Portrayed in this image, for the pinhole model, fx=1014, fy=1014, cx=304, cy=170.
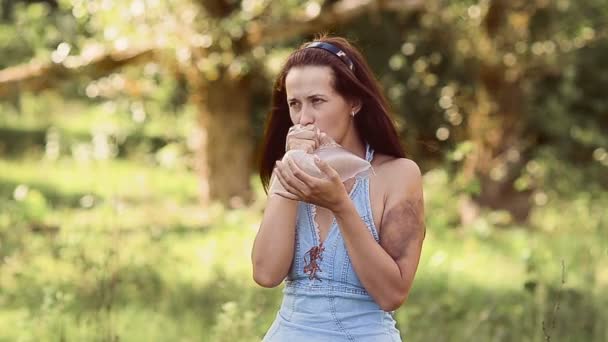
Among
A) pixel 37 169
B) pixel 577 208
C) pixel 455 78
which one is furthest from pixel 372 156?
pixel 37 169

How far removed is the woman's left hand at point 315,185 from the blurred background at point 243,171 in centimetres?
181

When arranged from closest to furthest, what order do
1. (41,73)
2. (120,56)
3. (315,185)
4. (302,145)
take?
(315,185) → (302,145) → (41,73) → (120,56)

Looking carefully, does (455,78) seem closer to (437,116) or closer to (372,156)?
(437,116)

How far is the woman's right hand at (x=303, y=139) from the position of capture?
2.38 m

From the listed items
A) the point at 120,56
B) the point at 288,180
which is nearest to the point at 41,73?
the point at 120,56

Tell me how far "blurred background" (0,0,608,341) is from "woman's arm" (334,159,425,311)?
1.64m

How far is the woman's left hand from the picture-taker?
2.25m

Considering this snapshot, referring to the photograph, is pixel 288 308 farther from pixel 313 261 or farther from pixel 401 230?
pixel 401 230

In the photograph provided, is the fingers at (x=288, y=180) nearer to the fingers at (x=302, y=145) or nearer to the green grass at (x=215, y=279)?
the fingers at (x=302, y=145)

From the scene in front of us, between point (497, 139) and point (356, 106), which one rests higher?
point (497, 139)

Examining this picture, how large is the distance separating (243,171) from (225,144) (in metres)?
0.30

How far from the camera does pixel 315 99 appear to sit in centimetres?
253

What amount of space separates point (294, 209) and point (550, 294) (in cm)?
315

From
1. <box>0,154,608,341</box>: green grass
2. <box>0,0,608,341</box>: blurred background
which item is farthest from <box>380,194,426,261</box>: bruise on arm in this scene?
<box>0,0,608,341</box>: blurred background
